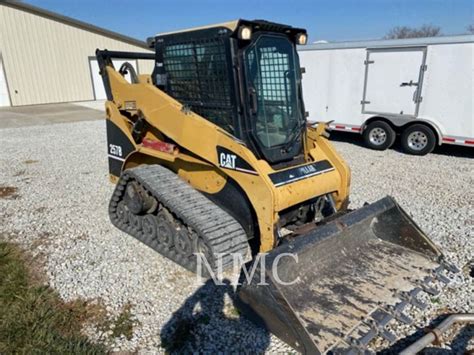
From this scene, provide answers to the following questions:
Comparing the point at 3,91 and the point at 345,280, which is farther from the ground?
the point at 3,91

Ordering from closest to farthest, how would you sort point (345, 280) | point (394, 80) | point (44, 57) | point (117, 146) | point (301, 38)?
point (345, 280) → point (301, 38) → point (117, 146) → point (394, 80) → point (44, 57)

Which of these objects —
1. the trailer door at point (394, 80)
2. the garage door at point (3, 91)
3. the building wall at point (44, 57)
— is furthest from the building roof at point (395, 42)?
the garage door at point (3, 91)

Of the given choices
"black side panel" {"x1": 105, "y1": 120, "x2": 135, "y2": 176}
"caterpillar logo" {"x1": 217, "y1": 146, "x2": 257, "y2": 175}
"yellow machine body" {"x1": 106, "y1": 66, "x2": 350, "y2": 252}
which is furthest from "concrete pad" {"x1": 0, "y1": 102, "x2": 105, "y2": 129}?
"caterpillar logo" {"x1": 217, "y1": 146, "x2": 257, "y2": 175}

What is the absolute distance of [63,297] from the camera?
3318mm

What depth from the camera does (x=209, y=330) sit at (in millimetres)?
2914

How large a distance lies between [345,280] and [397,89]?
22.9 ft

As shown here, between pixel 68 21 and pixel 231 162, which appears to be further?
pixel 68 21

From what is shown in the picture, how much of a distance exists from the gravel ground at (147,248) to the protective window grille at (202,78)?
1741mm

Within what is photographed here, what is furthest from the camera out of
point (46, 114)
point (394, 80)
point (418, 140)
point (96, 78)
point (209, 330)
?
point (96, 78)

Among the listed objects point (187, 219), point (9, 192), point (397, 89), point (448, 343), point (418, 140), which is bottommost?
point (448, 343)

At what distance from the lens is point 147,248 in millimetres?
4172

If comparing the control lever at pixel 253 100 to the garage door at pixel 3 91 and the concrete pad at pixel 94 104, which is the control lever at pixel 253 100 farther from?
the garage door at pixel 3 91

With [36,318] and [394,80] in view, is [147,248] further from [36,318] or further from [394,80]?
[394,80]

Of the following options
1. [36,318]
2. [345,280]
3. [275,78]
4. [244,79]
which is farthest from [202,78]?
[36,318]
